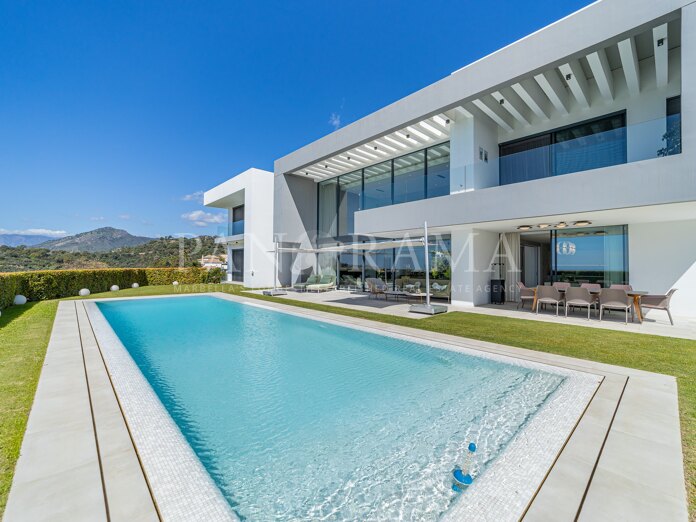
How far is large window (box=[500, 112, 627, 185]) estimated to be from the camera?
8969 millimetres

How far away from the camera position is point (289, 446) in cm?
368

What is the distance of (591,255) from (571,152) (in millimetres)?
4329

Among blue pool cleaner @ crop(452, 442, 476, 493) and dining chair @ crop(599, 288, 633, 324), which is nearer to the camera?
blue pool cleaner @ crop(452, 442, 476, 493)

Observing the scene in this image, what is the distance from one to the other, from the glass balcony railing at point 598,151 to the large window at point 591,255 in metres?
3.35

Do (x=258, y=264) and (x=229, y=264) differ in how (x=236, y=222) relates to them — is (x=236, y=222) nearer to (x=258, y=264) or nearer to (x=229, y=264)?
(x=229, y=264)

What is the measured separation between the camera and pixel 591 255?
11578 mm

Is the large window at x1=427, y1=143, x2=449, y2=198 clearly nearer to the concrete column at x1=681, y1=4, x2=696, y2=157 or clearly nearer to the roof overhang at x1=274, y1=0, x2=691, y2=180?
the roof overhang at x1=274, y1=0, x2=691, y2=180

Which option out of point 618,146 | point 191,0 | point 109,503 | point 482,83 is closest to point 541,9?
point 482,83

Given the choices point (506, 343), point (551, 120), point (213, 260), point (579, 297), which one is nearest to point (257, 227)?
point (213, 260)

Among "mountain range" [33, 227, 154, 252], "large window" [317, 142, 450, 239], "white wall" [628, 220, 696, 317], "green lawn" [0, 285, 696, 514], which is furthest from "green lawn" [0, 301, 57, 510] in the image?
"mountain range" [33, 227, 154, 252]

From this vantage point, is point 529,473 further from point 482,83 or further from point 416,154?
point 416,154

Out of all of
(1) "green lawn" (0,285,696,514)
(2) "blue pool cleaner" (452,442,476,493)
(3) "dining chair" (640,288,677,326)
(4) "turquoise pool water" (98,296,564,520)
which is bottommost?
(4) "turquoise pool water" (98,296,564,520)

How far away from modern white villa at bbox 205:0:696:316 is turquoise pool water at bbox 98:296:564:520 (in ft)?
20.6

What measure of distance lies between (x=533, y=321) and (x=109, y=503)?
10.7 meters
